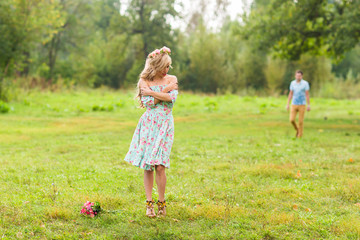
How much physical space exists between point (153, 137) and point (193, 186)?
2161 mm

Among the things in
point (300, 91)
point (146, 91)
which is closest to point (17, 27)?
point (300, 91)

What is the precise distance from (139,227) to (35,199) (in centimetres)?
190

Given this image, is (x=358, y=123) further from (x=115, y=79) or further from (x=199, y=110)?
(x=115, y=79)

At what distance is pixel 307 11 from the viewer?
18875 mm

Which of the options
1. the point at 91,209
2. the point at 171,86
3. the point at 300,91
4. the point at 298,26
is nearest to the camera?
the point at 91,209

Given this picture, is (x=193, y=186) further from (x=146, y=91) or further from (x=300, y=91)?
(x=300, y=91)

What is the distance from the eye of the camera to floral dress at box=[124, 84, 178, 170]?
5383mm

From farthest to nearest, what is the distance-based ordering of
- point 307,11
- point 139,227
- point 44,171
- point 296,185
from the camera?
point 307,11
point 44,171
point 296,185
point 139,227

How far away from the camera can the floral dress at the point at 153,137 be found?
5.38m

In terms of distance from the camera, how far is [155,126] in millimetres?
5492

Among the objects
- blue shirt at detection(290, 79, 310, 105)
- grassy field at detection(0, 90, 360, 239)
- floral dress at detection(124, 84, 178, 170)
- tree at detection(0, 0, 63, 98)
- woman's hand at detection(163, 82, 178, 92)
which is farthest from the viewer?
tree at detection(0, 0, 63, 98)

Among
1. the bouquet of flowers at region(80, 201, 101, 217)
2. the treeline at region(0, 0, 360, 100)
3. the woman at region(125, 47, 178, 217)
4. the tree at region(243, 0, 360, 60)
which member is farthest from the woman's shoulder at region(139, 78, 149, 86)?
the treeline at region(0, 0, 360, 100)

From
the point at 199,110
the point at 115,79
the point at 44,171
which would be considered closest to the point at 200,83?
the point at 115,79

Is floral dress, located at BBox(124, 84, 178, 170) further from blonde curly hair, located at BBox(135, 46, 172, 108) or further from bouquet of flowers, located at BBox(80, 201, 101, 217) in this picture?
bouquet of flowers, located at BBox(80, 201, 101, 217)
